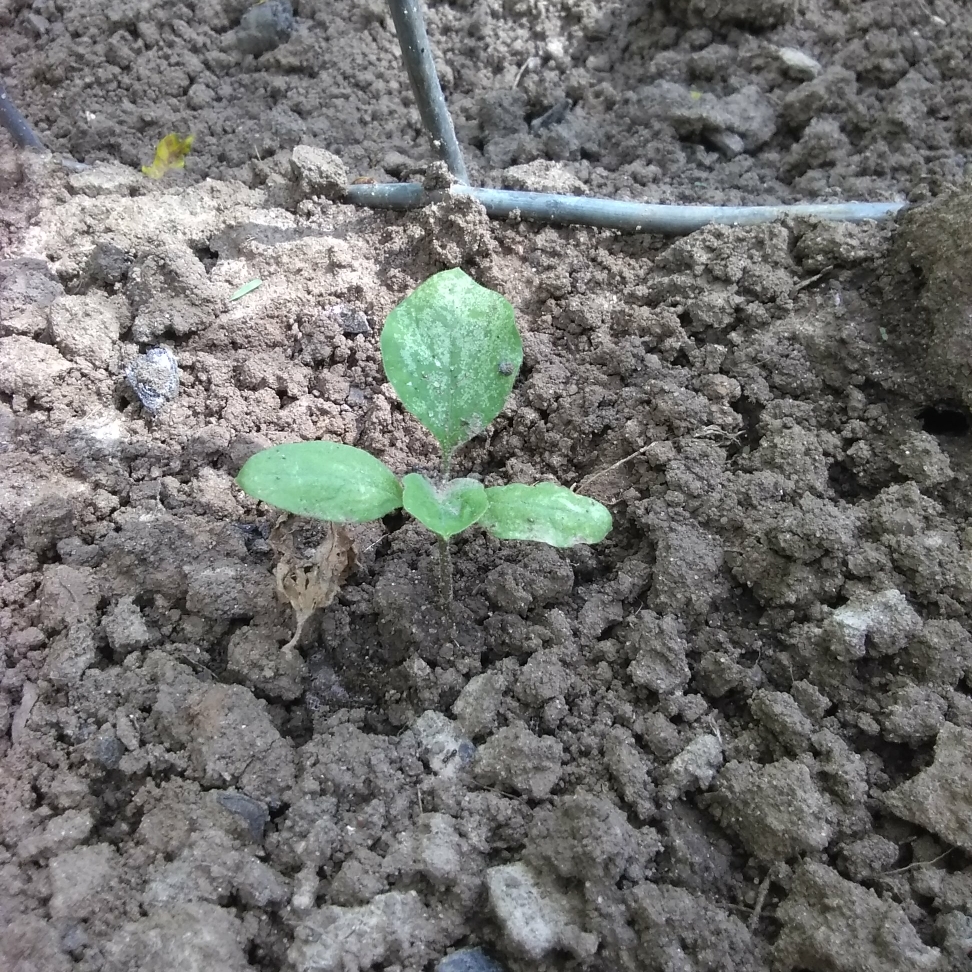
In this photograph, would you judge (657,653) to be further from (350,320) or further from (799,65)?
(799,65)

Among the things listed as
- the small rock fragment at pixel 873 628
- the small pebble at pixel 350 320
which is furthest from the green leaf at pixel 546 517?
the small pebble at pixel 350 320

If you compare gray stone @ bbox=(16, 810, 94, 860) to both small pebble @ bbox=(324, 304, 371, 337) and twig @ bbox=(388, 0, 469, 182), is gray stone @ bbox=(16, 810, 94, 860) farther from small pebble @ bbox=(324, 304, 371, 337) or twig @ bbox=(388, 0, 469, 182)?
twig @ bbox=(388, 0, 469, 182)

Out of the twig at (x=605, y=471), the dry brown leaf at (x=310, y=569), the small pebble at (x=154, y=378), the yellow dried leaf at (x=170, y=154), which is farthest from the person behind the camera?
the yellow dried leaf at (x=170, y=154)

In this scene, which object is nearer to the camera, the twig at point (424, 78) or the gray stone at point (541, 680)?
the gray stone at point (541, 680)

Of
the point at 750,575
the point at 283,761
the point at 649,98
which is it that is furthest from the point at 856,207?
the point at 283,761

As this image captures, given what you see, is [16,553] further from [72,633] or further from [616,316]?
[616,316]

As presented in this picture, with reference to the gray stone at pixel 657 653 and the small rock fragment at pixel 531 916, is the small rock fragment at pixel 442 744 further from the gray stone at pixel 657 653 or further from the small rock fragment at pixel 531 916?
the gray stone at pixel 657 653

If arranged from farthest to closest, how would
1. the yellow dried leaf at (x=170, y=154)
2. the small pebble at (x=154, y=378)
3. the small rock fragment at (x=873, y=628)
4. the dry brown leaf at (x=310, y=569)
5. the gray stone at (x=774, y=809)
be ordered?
the yellow dried leaf at (x=170, y=154)
the small pebble at (x=154, y=378)
the dry brown leaf at (x=310, y=569)
the small rock fragment at (x=873, y=628)
the gray stone at (x=774, y=809)

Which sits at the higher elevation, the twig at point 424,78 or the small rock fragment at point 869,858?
the twig at point 424,78
